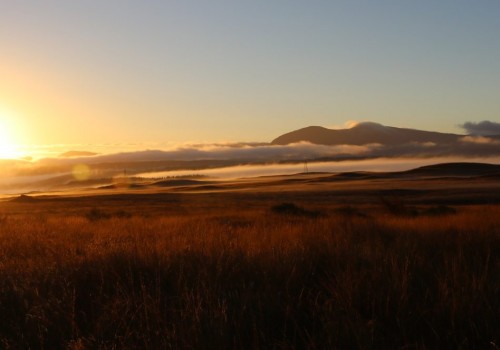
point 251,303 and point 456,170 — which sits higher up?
point 251,303

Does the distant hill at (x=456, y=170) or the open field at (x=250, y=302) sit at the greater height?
the open field at (x=250, y=302)

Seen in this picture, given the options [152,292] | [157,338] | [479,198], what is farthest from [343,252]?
[479,198]

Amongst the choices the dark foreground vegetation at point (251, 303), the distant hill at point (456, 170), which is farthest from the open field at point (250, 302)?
the distant hill at point (456, 170)

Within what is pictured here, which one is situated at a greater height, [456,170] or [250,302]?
[250,302]

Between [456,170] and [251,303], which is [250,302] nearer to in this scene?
[251,303]

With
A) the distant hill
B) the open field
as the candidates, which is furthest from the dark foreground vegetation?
the distant hill

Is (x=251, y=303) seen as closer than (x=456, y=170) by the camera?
Yes

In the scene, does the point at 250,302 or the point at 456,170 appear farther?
the point at 456,170

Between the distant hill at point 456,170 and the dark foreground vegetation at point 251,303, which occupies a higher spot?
the dark foreground vegetation at point 251,303

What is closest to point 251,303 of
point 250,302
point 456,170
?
point 250,302

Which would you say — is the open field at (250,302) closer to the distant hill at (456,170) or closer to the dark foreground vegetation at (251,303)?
the dark foreground vegetation at (251,303)

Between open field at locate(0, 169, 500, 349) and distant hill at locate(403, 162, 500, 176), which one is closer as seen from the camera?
open field at locate(0, 169, 500, 349)

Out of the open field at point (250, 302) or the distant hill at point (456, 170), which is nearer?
the open field at point (250, 302)

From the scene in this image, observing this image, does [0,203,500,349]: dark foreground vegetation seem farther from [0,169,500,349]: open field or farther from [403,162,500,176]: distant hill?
[403,162,500,176]: distant hill
